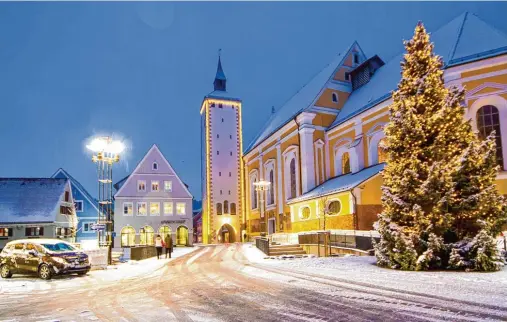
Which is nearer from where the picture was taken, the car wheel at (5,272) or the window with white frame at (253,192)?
the car wheel at (5,272)

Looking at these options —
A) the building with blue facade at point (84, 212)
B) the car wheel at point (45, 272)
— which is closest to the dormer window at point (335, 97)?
the car wheel at point (45, 272)

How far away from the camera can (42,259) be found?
16.9 m

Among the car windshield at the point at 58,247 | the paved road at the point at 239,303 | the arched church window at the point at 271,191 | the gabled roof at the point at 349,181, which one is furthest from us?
the arched church window at the point at 271,191

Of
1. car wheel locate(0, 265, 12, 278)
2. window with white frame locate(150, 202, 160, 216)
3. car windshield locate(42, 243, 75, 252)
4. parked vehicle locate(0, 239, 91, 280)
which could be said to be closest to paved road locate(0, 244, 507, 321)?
parked vehicle locate(0, 239, 91, 280)

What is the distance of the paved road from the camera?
26.7ft

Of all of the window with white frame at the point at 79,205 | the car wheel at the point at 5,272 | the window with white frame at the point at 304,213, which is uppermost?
the window with white frame at the point at 79,205

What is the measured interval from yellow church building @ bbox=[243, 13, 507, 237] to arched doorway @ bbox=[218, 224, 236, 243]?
299cm

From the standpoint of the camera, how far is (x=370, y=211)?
27.2m

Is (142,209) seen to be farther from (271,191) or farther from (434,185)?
(434,185)

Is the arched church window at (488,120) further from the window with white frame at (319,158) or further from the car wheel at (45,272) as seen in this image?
the car wheel at (45,272)

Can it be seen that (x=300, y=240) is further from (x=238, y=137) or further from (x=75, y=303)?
(x=238, y=137)

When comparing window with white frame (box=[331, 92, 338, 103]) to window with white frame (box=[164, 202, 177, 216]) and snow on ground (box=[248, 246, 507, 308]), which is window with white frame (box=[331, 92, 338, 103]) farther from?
snow on ground (box=[248, 246, 507, 308])

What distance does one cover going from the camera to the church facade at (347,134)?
25.1 meters

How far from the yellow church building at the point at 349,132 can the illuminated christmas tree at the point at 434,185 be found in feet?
27.8
